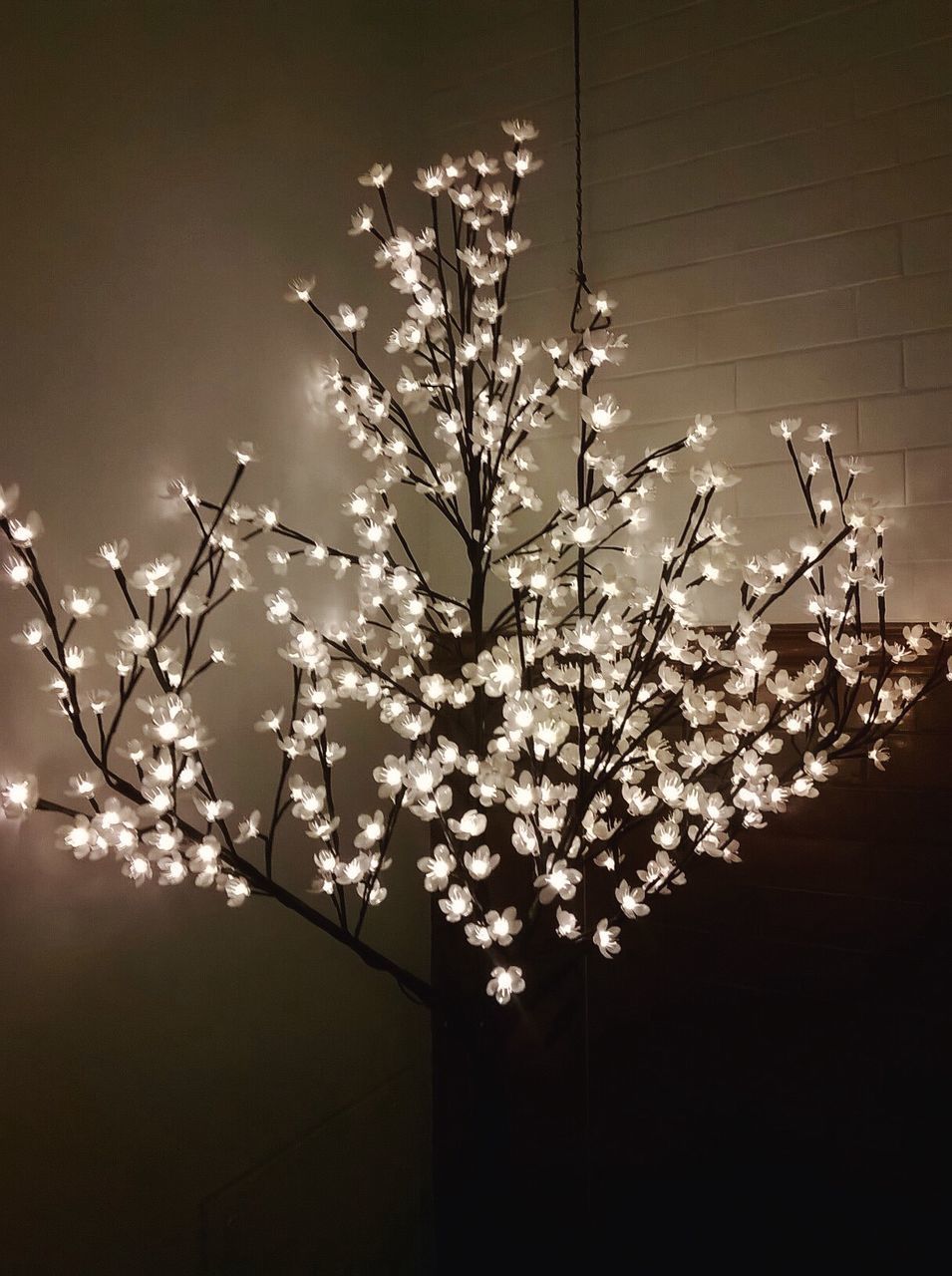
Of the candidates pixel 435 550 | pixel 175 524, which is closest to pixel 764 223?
pixel 435 550

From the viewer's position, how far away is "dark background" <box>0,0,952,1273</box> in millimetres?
1637

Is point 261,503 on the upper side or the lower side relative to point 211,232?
lower

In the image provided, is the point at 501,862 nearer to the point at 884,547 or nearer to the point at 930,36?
the point at 884,547

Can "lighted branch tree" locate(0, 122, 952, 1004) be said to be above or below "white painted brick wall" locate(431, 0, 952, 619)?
below

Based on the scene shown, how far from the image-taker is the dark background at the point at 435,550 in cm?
164

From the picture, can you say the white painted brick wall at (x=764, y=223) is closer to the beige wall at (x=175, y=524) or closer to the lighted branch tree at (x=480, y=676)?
the lighted branch tree at (x=480, y=676)

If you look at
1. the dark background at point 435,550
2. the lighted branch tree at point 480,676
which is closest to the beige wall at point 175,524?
the dark background at point 435,550

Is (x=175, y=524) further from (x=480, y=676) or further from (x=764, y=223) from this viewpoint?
(x=764, y=223)

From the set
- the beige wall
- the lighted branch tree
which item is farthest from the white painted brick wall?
the beige wall

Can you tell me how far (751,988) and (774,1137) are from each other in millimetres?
353

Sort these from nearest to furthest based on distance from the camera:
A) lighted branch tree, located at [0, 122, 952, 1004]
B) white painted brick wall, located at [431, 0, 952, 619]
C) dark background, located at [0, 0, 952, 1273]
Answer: lighted branch tree, located at [0, 122, 952, 1004] → dark background, located at [0, 0, 952, 1273] → white painted brick wall, located at [431, 0, 952, 619]

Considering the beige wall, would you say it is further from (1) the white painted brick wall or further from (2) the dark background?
(1) the white painted brick wall

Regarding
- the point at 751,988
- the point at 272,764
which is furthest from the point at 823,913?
the point at 272,764

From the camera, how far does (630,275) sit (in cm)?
247
